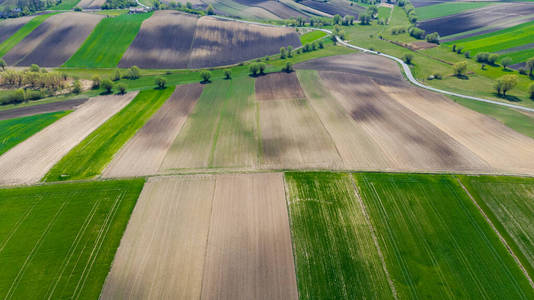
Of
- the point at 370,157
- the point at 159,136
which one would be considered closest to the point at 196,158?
the point at 159,136

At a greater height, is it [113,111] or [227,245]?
[113,111]

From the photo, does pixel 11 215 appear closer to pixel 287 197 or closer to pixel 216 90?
pixel 287 197

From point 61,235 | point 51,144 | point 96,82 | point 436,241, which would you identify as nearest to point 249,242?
point 436,241

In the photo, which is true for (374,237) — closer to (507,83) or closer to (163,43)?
(507,83)

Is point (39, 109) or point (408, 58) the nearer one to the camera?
point (39, 109)

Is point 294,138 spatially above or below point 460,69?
below
